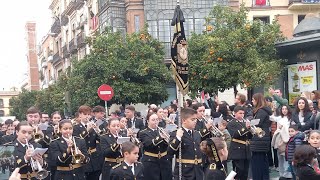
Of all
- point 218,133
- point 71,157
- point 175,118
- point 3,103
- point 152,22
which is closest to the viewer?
point 71,157

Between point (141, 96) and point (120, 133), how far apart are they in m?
12.5

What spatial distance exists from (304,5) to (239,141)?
20.3 meters

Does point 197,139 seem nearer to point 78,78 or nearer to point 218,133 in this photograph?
point 218,133

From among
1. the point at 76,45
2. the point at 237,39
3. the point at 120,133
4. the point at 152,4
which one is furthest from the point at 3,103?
the point at 120,133

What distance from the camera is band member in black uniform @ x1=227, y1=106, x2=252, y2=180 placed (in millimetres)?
9086

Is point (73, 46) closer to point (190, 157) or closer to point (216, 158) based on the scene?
point (190, 157)

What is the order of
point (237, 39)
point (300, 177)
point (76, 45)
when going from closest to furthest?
point (300, 177) → point (237, 39) → point (76, 45)

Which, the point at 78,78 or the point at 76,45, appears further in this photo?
the point at 76,45

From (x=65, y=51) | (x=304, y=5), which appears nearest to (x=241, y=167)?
(x=304, y=5)

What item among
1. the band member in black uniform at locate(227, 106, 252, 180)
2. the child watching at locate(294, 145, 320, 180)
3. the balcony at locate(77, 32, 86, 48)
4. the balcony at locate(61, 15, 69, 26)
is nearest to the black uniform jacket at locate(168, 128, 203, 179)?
the band member in black uniform at locate(227, 106, 252, 180)

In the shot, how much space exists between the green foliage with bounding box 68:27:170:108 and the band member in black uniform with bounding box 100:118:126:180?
1202 cm

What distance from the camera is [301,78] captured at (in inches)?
642

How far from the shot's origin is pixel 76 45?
128ft

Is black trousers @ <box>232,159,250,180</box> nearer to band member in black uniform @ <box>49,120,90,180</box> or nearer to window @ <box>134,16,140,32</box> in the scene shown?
band member in black uniform @ <box>49,120,90,180</box>
